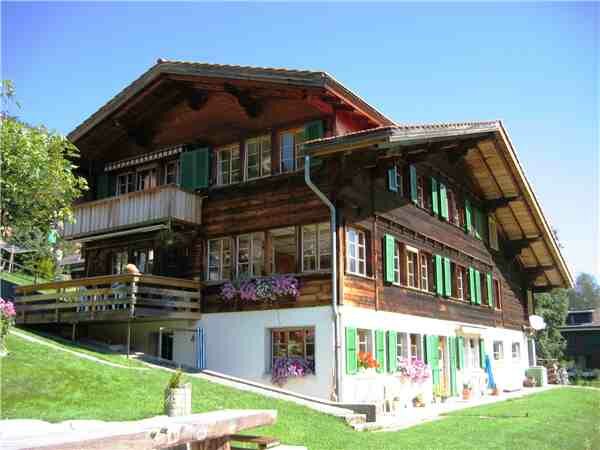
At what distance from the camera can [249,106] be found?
17.2 meters

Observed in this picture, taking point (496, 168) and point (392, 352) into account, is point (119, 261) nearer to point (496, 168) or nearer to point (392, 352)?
point (392, 352)

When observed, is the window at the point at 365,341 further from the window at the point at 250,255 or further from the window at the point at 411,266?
the window at the point at 411,266

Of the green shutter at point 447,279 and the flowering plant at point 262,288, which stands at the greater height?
the green shutter at point 447,279

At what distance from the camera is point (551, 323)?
145 feet

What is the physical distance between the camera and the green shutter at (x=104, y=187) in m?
20.5

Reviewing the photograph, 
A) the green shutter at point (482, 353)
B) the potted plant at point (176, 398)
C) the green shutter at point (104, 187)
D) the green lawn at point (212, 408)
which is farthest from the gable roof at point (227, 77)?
the green shutter at point (482, 353)

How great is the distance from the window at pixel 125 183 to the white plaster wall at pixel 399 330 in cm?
873

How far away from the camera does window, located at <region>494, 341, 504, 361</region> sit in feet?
87.8

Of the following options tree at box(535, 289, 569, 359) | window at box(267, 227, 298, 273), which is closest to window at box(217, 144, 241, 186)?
window at box(267, 227, 298, 273)

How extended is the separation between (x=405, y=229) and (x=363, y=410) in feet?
22.4

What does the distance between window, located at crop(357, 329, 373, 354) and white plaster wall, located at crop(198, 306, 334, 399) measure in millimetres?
1611

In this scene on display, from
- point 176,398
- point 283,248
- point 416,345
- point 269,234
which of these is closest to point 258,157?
point 269,234

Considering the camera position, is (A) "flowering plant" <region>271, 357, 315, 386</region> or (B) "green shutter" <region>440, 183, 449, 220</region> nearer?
(A) "flowering plant" <region>271, 357, 315, 386</region>

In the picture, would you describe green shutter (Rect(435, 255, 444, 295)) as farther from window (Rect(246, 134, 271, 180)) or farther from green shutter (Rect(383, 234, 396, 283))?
window (Rect(246, 134, 271, 180))
